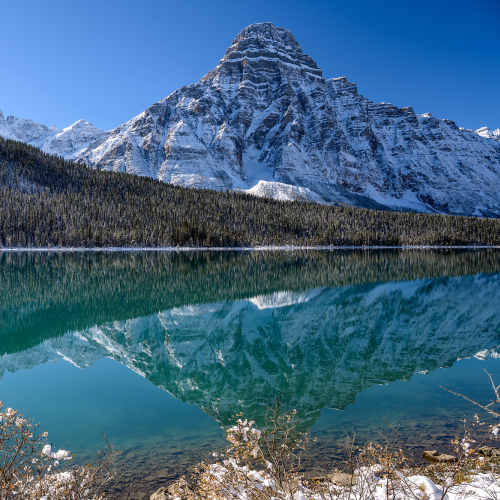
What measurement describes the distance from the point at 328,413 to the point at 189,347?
9.10 m

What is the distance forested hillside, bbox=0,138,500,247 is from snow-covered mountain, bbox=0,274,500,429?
9416 centimetres

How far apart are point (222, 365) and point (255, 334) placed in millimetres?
5533

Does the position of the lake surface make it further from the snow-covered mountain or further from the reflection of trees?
the reflection of trees

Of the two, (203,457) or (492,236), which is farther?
(492,236)

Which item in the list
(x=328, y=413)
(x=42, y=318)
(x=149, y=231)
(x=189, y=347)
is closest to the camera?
(x=328, y=413)

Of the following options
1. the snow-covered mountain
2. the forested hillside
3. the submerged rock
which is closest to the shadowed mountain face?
the snow-covered mountain

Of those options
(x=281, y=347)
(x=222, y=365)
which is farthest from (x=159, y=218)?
(x=222, y=365)

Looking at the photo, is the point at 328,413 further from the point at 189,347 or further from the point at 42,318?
the point at 42,318

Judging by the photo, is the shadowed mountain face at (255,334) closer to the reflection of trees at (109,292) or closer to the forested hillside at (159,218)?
the reflection of trees at (109,292)

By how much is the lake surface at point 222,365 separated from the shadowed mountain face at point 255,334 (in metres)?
0.09

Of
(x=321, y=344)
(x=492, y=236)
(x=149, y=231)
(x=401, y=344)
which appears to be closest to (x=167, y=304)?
(x=321, y=344)

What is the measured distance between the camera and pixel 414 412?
11.3 metres

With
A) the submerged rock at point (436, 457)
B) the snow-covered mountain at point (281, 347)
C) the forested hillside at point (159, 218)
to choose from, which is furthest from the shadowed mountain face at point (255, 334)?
the forested hillside at point (159, 218)

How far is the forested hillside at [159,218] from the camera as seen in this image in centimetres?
11181
